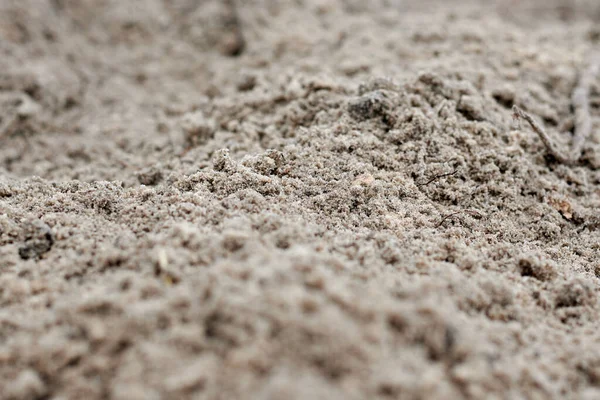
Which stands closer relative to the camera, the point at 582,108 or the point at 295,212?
the point at 295,212

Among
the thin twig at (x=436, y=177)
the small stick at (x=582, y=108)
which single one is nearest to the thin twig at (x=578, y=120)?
the small stick at (x=582, y=108)

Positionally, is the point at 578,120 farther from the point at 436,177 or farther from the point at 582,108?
the point at 436,177

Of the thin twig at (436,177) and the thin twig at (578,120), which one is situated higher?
the thin twig at (578,120)

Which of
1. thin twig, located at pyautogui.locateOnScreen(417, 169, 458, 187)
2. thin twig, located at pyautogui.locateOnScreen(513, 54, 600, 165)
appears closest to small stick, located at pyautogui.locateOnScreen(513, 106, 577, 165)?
thin twig, located at pyautogui.locateOnScreen(513, 54, 600, 165)

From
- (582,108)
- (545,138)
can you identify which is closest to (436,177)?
(545,138)

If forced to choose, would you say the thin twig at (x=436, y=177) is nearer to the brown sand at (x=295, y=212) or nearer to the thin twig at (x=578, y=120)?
the brown sand at (x=295, y=212)

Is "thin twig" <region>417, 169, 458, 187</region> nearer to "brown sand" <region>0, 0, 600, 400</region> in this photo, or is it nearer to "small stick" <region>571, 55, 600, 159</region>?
"brown sand" <region>0, 0, 600, 400</region>

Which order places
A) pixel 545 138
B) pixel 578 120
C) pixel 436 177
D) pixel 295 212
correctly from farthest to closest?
pixel 578 120, pixel 545 138, pixel 436 177, pixel 295 212

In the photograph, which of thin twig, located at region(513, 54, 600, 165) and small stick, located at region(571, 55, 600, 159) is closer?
thin twig, located at region(513, 54, 600, 165)

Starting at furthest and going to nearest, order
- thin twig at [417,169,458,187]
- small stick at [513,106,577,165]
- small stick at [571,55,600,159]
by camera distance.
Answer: small stick at [571,55,600,159], small stick at [513,106,577,165], thin twig at [417,169,458,187]

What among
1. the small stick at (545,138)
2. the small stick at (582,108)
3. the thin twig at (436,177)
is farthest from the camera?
the small stick at (582,108)
